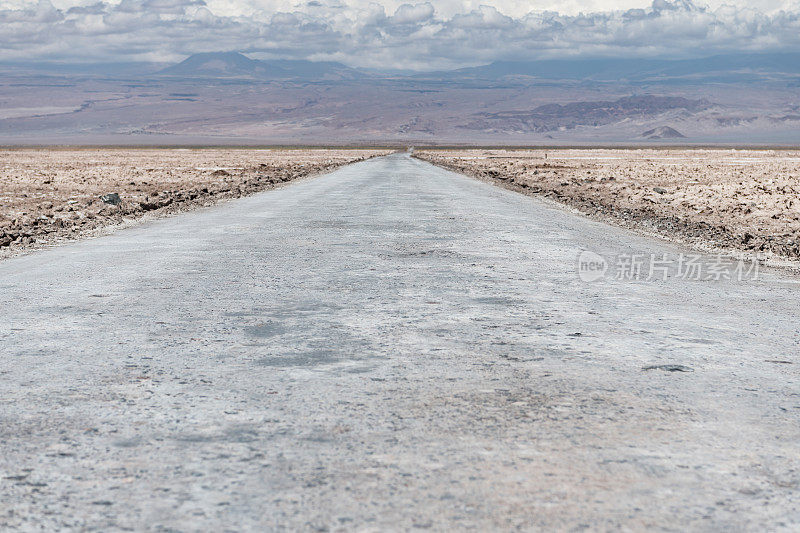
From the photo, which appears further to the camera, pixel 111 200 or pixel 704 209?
pixel 111 200

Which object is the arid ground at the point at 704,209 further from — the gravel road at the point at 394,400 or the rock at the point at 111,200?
the rock at the point at 111,200

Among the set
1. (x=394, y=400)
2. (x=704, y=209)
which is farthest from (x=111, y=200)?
(x=394, y=400)

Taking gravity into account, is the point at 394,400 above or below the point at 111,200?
above

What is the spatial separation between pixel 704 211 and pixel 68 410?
712 inches

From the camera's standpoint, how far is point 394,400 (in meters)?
4.76

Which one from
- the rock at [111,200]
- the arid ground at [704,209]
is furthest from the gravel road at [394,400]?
the rock at [111,200]

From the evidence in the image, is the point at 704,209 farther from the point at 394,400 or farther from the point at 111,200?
the point at 394,400

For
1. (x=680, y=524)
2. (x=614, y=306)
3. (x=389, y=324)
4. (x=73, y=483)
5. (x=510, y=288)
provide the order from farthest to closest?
(x=510, y=288) → (x=614, y=306) → (x=389, y=324) → (x=73, y=483) → (x=680, y=524)

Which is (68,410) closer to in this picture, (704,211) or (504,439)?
(504,439)

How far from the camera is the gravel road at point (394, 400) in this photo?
3426 mm

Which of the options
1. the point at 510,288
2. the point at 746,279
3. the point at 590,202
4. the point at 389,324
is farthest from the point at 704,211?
the point at 389,324

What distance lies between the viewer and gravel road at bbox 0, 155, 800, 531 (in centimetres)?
343

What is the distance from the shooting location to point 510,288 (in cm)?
853

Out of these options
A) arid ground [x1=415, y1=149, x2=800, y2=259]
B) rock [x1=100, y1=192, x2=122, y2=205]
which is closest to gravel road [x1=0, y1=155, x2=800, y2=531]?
arid ground [x1=415, y1=149, x2=800, y2=259]
